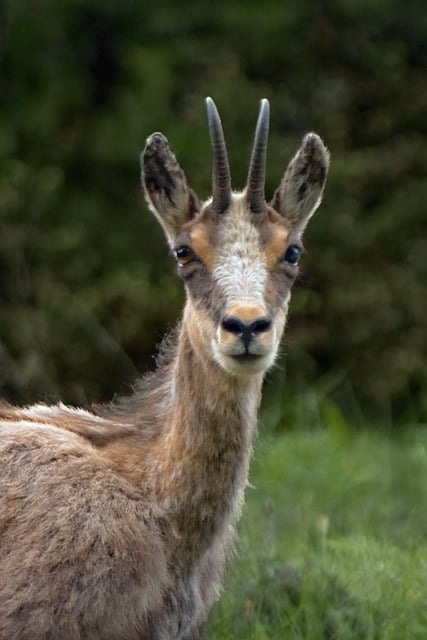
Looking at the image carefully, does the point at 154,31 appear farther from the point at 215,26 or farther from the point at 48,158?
the point at 48,158

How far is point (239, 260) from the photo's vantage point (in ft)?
22.6

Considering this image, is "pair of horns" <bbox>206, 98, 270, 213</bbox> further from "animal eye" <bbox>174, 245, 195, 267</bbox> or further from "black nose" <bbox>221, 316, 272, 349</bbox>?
"black nose" <bbox>221, 316, 272, 349</bbox>

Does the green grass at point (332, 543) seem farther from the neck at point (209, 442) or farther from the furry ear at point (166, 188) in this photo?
the furry ear at point (166, 188)

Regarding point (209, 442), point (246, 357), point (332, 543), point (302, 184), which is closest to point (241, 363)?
point (246, 357)

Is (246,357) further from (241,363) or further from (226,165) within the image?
(226,165)

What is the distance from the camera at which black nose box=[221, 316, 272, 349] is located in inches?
256

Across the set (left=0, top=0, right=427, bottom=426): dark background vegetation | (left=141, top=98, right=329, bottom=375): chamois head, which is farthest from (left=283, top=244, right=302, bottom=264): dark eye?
(left=0, top=0, right=427, bottom=426): dark background vegetation

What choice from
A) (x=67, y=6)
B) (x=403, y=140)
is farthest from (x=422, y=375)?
(x=67, y=6)

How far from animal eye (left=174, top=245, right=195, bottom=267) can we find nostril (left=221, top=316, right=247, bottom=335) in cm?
56

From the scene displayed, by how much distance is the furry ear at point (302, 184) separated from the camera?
24.5ft

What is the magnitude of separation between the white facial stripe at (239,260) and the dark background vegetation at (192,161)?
25.4 ft

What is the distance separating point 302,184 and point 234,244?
2.30 ft

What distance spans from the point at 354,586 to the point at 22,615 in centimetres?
208

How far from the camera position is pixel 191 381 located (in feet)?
23.0
